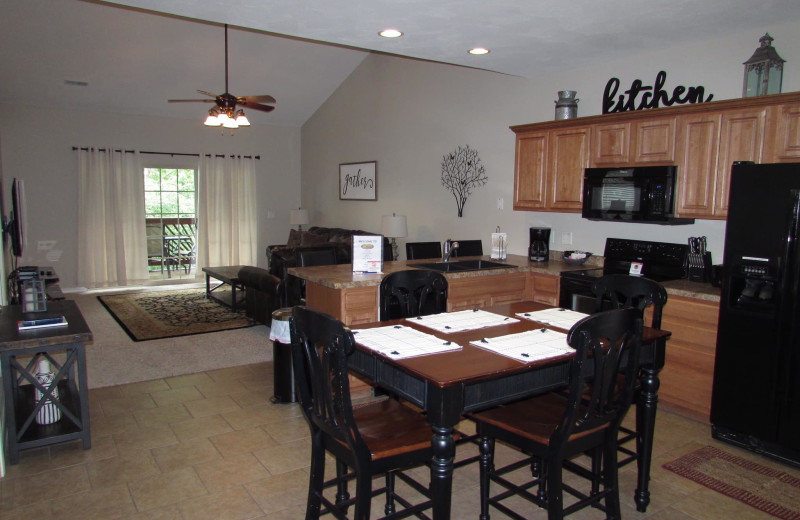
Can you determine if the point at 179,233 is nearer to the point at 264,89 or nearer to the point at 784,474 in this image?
the point at 264,89

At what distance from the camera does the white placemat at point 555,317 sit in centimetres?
257

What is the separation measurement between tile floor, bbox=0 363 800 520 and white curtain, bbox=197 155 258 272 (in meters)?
→ 5.17

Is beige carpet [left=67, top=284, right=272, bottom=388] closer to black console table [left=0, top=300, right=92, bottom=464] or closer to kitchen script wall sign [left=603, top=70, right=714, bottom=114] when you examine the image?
black console table [left=0, top=300, right=92, bottom=464]

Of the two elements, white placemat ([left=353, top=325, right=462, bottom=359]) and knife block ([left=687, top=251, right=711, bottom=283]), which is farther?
knife block ([left=687, top=251, right=711, bottom=283])

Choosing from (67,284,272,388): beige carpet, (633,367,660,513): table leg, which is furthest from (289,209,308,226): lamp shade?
(633,367,660,513): table leg

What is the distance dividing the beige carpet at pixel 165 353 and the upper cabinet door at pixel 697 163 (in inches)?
144

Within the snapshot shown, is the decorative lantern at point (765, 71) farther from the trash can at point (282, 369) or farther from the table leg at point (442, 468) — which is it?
the trash can at point (282, 369)

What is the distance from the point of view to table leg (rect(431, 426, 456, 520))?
1.84m

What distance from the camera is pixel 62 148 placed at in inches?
304

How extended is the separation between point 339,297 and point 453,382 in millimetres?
1971

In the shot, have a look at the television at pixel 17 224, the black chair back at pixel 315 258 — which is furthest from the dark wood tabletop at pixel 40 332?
the television at pixel 17 224

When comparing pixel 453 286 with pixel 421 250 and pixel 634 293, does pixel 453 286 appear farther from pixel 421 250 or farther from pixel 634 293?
pixel 634 293

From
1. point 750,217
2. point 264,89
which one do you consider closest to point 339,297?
point 750,217

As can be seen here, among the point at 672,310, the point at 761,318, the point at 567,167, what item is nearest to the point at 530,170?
the point at 567,167
